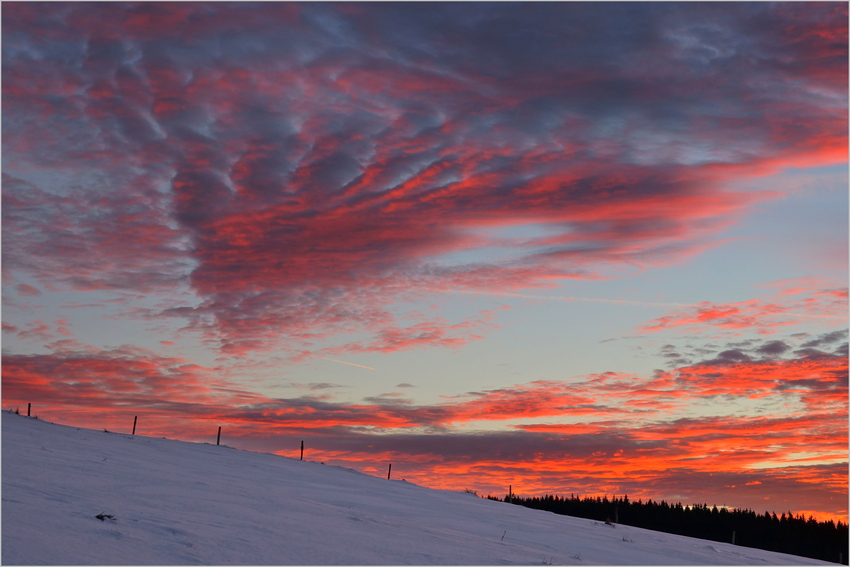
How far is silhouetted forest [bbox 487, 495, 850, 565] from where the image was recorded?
78062 mm

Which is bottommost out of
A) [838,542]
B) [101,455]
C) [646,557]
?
[838,542]

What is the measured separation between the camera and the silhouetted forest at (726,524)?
78062 mm

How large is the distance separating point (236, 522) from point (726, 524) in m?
91.2

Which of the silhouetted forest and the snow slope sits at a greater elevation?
the snow slope

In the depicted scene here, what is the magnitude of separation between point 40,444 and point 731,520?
9143 cm

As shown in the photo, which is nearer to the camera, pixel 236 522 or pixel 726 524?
pixel 236 522

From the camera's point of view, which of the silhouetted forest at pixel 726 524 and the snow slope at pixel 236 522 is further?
the silhouetted forest at pixel 726 524

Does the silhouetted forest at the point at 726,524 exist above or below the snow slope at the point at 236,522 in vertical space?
below

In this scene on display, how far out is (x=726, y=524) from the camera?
3393 inches

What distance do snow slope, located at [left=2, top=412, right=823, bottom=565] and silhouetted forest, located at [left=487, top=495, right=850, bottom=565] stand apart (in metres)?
62.7

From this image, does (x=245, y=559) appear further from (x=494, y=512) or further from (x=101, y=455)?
(x=494, y=512)

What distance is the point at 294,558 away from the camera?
303 inches

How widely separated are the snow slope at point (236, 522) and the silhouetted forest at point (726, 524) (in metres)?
62.7

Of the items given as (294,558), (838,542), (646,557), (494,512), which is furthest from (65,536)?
(838,542)
